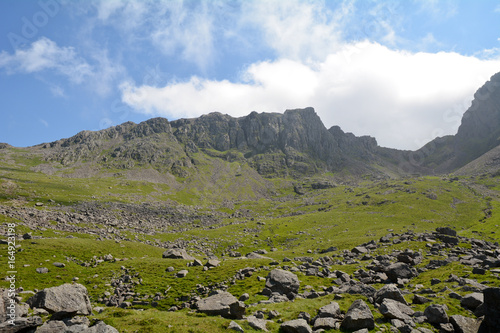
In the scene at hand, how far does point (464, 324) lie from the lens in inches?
836

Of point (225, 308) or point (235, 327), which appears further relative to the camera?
point (225, 308)

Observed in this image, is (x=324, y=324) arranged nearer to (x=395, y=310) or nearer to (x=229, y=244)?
(x=395, y=310)

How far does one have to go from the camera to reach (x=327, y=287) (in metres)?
36.1

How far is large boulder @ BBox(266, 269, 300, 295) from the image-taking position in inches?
1330

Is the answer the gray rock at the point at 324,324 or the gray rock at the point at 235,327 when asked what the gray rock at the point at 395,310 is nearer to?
the gray rock at the point at 324,324

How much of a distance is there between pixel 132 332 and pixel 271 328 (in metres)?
11.7

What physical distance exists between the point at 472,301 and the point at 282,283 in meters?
21.0

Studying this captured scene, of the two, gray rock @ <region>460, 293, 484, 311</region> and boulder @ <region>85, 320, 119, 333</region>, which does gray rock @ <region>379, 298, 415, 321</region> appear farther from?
boulder @ <region>85, 320, 119, 333</region>

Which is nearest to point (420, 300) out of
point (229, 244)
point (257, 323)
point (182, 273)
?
point (257, 323)

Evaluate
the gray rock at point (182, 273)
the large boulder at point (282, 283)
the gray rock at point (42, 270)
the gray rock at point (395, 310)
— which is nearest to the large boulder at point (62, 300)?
the gray rock at point (182, 273)

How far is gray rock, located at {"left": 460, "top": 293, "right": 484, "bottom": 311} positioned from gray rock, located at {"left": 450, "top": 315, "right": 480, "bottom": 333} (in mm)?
3211

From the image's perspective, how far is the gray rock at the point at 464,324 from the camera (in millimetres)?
20922

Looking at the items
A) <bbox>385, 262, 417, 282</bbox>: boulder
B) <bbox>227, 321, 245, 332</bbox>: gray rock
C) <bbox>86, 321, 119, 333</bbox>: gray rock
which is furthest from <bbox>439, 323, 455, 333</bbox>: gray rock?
<bbox>86, 321, 119, 333</bbox>: gray rock

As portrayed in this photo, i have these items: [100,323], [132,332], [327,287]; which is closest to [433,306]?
[327,287]
